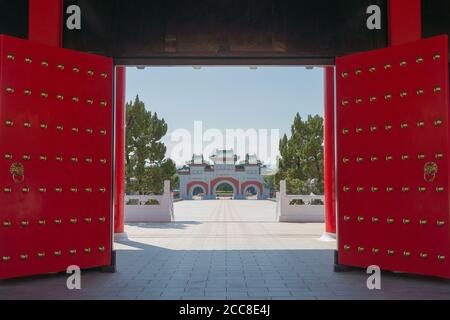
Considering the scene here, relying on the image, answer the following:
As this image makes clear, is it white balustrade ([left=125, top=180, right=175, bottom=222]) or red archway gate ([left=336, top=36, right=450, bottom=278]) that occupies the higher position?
red archway gate ([left=336, top=36, right=450, bottom=278])

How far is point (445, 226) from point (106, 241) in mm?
5017

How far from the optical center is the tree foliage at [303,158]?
80.0ft

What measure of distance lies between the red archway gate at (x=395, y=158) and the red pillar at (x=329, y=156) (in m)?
3.90

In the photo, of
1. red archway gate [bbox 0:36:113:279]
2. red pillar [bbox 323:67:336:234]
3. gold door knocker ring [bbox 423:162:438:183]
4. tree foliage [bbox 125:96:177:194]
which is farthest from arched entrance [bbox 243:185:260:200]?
gold door knocker ring [bbox 423:162:438:183]

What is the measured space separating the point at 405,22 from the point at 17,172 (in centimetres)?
642

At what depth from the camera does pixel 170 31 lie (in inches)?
260

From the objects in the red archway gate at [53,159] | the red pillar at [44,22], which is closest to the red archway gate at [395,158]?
the red archway gate at [53,159]

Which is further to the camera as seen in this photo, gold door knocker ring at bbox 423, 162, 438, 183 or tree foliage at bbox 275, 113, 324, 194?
tree foliage at bbox 275, 113, 324, 194

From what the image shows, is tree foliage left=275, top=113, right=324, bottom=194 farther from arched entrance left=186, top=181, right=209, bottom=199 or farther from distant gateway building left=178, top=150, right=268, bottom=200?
arched entrance left=186, top=181, right=209, bottom=199

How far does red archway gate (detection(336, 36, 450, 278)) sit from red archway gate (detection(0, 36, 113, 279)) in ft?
12.6

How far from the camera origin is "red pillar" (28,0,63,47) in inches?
250

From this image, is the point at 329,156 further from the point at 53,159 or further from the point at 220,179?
the point at 220,179

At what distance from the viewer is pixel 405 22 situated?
21.1 feet

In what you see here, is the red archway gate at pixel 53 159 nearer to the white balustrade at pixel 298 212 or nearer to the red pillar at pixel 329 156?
the red pillar at pixel 329 156
